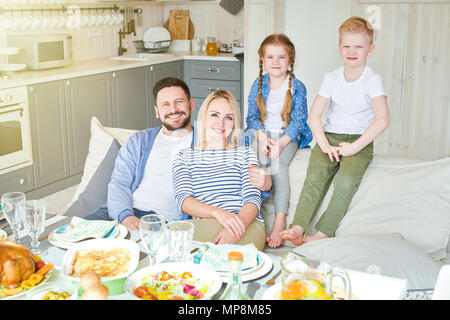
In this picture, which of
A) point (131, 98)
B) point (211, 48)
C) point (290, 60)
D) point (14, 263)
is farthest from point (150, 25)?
point (14, 263)

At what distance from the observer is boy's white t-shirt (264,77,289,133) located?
2.78 meters

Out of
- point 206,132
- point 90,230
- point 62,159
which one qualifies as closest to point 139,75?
point 62,159

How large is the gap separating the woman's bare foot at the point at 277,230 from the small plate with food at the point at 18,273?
46.3 inches

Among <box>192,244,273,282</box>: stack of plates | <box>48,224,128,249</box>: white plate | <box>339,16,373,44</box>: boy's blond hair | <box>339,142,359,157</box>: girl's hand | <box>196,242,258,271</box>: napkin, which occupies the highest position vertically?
<box>339,16,373,44</box>: boy's blond hair

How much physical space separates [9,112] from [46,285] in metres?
2.75

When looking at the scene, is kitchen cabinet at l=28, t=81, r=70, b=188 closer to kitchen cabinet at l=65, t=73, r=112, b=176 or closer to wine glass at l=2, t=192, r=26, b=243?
kitchen cabinet at l=65, t=73, r=112, b=176

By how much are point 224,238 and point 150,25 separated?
4.59 meters

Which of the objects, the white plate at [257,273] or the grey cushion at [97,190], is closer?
the white plate at [257,273]

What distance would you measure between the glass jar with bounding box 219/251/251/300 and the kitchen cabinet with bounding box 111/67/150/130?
384 centimetres

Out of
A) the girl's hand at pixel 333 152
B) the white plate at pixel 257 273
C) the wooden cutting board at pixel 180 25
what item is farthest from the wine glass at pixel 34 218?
the wooden cutting board at pixel 180 25

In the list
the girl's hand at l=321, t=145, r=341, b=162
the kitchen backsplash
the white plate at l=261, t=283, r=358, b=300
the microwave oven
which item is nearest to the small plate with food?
the white plate at l=261, t=283, r=358, b=300

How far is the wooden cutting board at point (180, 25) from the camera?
627 cm

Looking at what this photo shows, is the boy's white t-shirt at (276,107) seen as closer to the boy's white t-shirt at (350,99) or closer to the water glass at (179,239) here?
the boy's white t-shirt at (350,99)

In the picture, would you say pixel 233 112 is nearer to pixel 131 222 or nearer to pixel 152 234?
pixel 131 222
